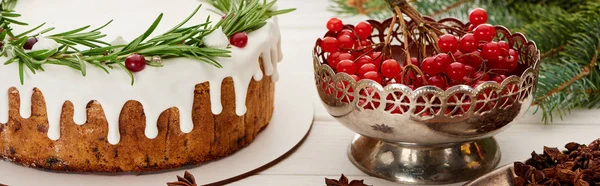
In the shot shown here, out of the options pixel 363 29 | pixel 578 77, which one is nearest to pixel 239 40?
pixel 363 29

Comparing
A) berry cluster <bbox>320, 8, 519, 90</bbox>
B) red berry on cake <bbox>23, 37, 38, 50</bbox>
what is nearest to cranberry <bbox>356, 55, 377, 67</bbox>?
berry cluster <bbox>320, 8, 519, 90</bbox>

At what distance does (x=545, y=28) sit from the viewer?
1.66 m

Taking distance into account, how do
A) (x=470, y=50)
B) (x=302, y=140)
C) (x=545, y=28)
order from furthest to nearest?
1. (x=545, y=28)
2. (x=302, y=140)
3. (x=470, y=50)

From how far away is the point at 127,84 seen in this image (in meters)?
1.24

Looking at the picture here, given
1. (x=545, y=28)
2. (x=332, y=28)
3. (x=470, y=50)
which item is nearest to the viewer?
(x=470, y=50)

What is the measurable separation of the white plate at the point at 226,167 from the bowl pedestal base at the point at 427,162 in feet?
0.54

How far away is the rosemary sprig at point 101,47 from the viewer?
1.22 m

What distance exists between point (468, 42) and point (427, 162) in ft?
0.65

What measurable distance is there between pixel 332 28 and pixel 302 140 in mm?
218

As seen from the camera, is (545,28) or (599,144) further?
(545,28)

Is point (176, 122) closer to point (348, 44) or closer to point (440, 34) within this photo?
point (348, 44)

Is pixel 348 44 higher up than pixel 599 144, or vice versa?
pixel 348 44

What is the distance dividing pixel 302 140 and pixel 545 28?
0.55m

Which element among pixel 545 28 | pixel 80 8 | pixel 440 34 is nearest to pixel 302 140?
pixel 440 34
